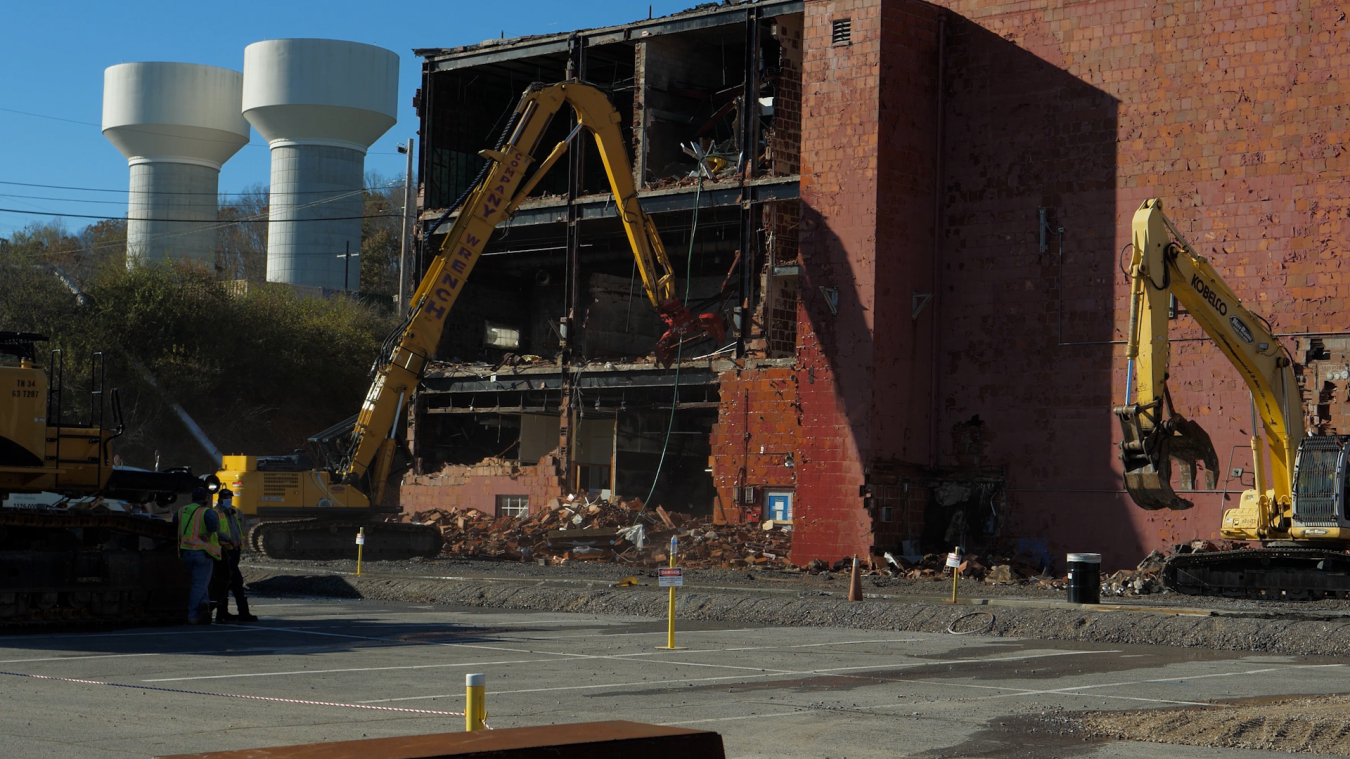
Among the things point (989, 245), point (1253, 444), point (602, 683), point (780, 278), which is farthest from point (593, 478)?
point (602, 683)

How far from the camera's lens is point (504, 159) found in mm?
32312

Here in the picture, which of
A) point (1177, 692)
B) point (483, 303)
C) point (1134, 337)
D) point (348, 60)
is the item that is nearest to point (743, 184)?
point (483, 303)

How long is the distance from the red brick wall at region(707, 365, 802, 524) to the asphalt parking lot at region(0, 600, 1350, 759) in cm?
1538

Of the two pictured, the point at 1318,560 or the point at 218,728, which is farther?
the point at 1318,560

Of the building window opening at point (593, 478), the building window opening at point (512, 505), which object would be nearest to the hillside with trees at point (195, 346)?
the building window opening at point (512, 505)

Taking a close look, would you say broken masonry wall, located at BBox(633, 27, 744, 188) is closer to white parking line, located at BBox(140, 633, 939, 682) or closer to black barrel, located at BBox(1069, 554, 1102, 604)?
black barrel, located at BBox(1069, 554, 1102, 604)

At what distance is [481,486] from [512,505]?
1.18 m

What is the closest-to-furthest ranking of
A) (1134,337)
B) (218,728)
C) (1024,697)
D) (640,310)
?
1. (218,728)
2. (1024,697)
3. (1134,337)
4. (640,310)

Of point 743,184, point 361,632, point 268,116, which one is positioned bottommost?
point 361,632

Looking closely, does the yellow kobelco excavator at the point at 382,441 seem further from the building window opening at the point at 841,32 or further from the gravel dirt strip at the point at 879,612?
the building window opening at the point at 841,32

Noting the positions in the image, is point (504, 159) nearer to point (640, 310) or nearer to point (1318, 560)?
point (640, 310)

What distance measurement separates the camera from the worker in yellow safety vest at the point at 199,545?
57.3ft

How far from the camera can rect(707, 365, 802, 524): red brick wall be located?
112ft

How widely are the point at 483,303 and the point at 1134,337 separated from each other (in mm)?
27585
